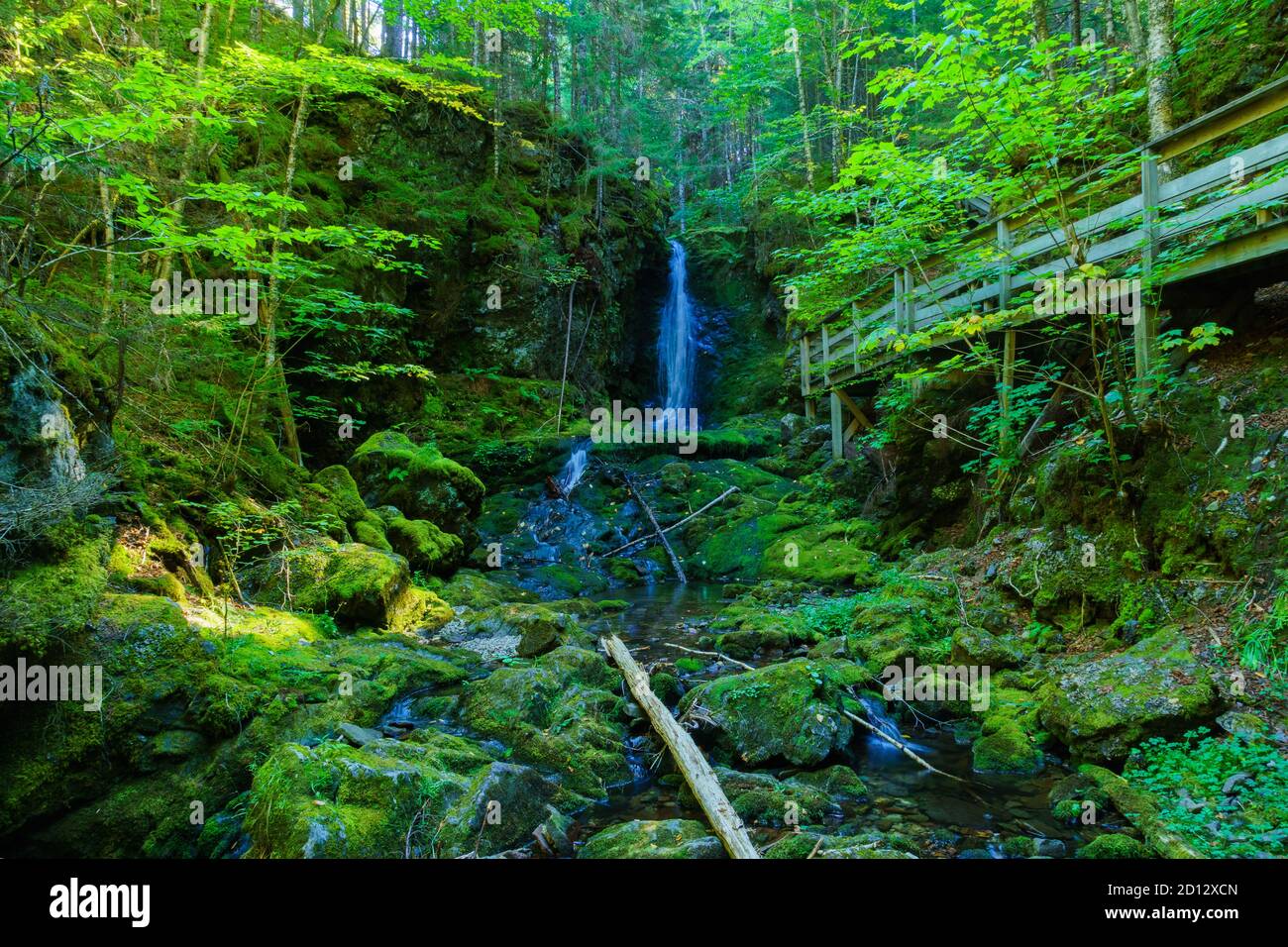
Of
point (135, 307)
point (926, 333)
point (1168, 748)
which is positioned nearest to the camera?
point (1168, 748)

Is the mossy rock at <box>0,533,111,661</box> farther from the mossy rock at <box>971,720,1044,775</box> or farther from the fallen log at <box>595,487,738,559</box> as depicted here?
the fallen log at <box>595,487,738,559</box>

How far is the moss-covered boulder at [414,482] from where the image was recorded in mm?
11258

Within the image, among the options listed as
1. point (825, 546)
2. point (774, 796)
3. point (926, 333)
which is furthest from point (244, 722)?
point (825, 546)

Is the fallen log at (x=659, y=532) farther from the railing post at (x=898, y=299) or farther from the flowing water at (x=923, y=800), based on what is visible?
the flowing water at (x=923, y=800)

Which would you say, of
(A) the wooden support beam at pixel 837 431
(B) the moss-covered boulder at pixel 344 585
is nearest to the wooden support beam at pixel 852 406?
(A) the wooden support beam at pixel 837 431

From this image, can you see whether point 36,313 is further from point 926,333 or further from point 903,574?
point 903,574

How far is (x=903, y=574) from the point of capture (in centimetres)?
927

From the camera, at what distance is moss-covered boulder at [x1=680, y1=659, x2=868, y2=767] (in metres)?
5.01

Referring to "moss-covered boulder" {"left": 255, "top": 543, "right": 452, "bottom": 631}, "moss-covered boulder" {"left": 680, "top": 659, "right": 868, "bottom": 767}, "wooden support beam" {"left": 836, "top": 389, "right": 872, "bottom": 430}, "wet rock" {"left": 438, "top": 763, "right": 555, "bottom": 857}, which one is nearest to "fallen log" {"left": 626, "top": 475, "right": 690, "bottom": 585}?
"wooden support beam" {"left": 836, "top": 389, "right": 872, "bottom": 430}

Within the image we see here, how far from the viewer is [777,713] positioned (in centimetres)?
521

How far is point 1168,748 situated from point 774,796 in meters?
2.72

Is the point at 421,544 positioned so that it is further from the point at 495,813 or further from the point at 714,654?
the point at 495,813

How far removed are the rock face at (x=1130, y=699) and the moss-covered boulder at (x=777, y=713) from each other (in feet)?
5.53
